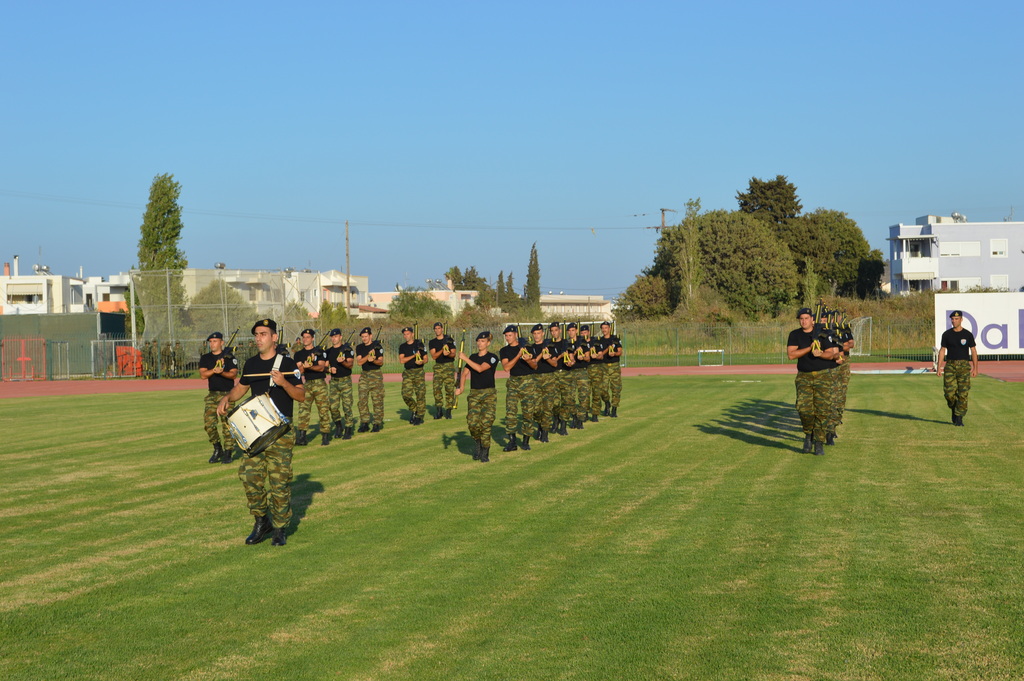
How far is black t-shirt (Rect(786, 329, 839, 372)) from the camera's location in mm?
14164

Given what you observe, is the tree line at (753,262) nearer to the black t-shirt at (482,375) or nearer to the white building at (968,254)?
the white building at (968,254)

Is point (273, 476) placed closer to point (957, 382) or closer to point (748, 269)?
point (957, 382)

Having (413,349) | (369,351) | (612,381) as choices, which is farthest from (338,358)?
(612,381)

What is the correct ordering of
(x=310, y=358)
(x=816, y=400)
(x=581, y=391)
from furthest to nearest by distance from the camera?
(x=581, y=391)
(x=310, y=358)
(x=816, y=400)

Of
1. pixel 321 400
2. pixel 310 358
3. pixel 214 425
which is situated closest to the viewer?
pixel 214 425

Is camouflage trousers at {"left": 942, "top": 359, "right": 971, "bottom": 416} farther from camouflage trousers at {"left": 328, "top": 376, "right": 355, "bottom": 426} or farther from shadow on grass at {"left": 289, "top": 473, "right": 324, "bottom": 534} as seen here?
shadow on grass at {"left": 289, "top": 473, "right": 324, "bottom": 534}

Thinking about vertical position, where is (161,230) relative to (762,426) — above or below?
above

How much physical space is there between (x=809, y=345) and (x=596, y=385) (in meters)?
6.61

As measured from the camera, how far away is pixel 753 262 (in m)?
72.7

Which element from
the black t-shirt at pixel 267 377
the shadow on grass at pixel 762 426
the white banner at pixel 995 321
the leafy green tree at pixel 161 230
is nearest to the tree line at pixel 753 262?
the white banner at pixel 995 321

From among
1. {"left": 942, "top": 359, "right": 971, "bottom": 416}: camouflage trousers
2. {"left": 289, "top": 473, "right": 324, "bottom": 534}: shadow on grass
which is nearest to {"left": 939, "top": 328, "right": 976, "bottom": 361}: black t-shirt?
{"left": 942, "top": 359, "right": 971, "bottom": 416}: camouflage trousers

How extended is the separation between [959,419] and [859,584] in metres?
12.1

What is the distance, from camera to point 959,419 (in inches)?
704

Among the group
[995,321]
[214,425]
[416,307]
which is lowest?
[214,425]
